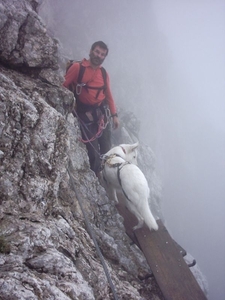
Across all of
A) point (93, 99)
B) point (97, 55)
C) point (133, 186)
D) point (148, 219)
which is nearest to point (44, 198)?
point (133, 186)

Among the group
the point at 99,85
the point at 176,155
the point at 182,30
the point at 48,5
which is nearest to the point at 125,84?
the point at 48,5

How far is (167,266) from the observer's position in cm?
468

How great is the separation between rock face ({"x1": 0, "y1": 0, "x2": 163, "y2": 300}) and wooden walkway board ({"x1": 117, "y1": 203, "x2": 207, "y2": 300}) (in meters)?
0.20

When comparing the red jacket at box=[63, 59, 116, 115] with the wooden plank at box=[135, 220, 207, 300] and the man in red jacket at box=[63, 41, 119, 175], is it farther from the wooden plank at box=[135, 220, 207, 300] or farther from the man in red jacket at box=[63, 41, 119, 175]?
the wooden plank at box=[135, 220, 207, 300]

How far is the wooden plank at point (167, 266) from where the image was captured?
4.27m

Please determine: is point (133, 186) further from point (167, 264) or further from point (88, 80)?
point (88, 80)

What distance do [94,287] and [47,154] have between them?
2.05m

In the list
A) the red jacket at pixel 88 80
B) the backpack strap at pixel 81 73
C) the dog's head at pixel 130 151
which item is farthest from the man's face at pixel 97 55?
the dog's head at pixel 130 151

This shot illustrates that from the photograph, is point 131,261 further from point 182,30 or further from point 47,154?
point 182,30

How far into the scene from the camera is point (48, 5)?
3778 centimetres

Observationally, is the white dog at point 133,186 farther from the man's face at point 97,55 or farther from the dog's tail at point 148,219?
the man's face at point 97,55

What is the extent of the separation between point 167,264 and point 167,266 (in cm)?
4

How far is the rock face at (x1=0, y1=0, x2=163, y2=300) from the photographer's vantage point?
2.37 meters

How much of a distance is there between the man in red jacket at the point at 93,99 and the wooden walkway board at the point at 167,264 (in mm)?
2674
